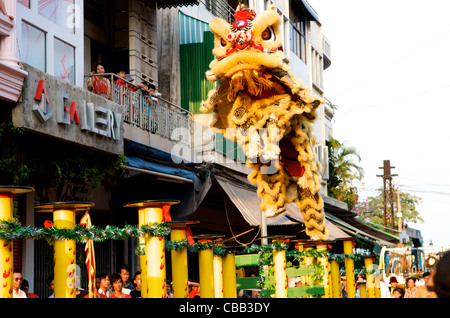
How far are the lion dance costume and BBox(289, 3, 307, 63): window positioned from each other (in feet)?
43.0

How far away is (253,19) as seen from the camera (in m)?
6.55

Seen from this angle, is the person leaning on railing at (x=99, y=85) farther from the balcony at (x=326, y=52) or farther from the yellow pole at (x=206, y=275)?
the balcony at (x=326, y=52)

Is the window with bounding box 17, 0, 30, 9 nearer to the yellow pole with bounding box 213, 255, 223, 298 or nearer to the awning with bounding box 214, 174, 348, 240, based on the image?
the yellow pole with bounding box 213, 255, 223, 298

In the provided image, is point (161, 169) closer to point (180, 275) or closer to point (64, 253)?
point (180, 275)

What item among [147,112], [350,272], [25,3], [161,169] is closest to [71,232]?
[350,272]

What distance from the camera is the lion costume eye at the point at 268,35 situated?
6.37 m

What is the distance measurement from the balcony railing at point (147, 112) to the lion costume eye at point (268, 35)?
17.5 ft

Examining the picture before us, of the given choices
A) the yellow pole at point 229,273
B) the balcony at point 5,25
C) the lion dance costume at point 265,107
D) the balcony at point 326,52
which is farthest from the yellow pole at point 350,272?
the balcony at point 326,52

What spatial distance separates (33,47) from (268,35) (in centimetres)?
452

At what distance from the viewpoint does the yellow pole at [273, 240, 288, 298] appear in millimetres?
6520

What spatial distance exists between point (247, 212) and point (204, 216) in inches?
90.0

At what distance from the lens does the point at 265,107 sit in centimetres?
679
